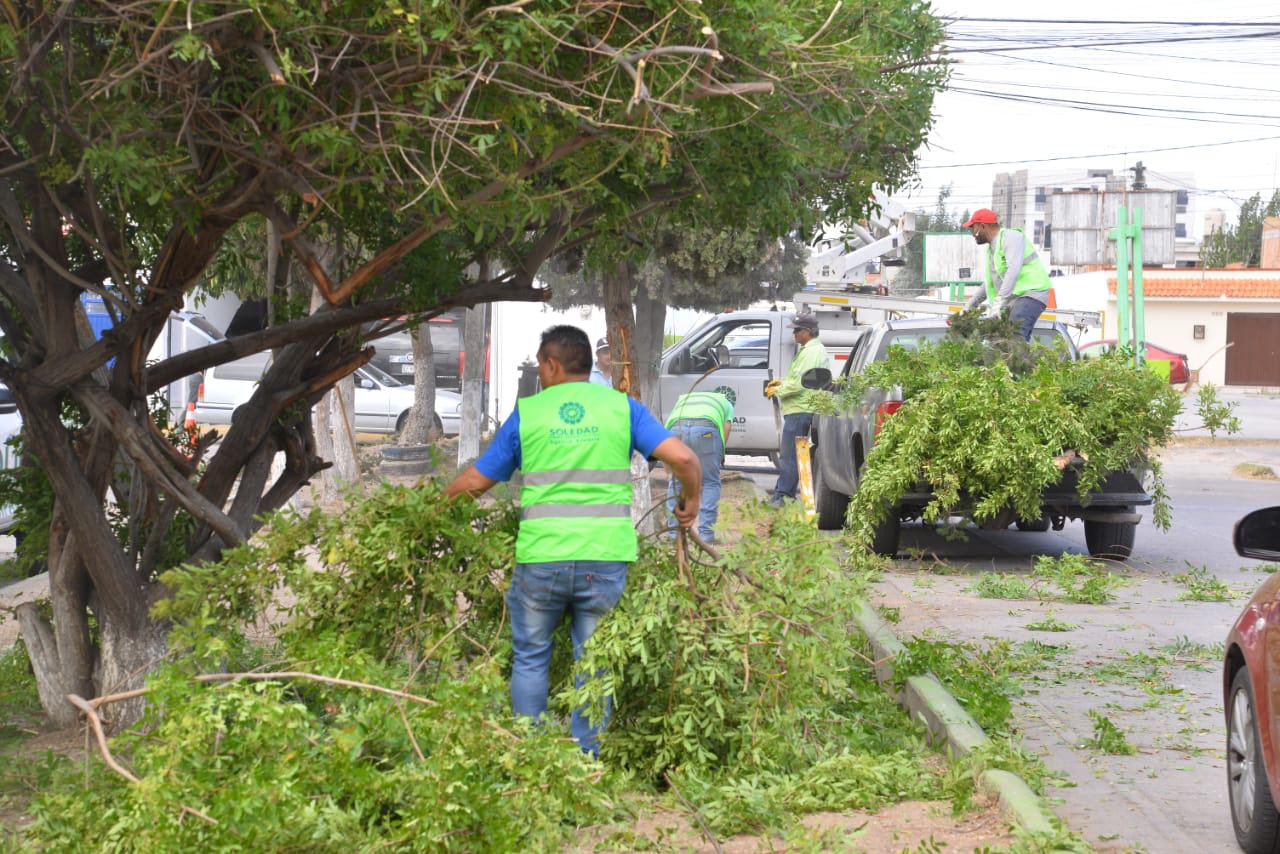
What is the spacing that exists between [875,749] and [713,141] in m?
2.63

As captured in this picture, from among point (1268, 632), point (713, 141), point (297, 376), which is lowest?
point (1268, 632)

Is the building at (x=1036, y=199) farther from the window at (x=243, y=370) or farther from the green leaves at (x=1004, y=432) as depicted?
the green leaves at (x=1004, y=432)

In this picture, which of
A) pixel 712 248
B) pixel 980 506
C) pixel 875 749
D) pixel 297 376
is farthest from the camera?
pixel 712 248

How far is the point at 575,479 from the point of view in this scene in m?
5.35

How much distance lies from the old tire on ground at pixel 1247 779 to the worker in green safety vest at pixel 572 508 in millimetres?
1993

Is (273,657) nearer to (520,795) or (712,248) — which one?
(520,795)

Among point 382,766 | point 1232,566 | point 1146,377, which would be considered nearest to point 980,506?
point 1146,377

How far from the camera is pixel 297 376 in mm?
6848

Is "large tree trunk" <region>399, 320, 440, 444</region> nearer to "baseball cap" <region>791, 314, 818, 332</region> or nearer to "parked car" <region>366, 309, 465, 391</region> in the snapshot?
"parked car" <region>366, 309, 465, 391</region>

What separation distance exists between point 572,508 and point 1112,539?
768 centimetres

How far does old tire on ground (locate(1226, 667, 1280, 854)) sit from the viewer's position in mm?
4652

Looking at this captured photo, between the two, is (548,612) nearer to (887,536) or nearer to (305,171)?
(305,171)

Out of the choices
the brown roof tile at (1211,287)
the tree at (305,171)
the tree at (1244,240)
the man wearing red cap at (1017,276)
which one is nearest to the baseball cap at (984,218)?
the man wearing red cap at (1017,276)

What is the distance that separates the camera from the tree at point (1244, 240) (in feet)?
246
